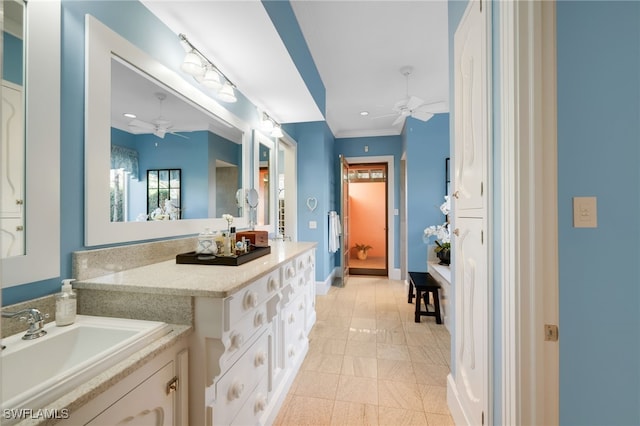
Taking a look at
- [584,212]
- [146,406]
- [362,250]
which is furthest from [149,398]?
[362,250]

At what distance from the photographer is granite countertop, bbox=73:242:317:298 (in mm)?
1071

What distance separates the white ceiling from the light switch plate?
165cm

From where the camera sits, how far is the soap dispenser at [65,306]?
101 cm

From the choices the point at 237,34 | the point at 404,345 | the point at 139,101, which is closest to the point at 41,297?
the point at 139,101

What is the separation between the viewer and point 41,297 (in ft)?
3.40

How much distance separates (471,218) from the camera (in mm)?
1422

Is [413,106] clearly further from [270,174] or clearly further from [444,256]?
[444,256]

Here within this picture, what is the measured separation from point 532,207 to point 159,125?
1788 millimetres

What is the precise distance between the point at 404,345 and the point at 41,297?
247cm

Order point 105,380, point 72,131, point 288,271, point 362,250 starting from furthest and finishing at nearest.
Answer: point 362,250 < point 288,271 < point 72,131 < point 105,380

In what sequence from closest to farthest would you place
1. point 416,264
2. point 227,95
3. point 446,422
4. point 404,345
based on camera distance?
point 446,422 < point 227,95 < point 404,345 < point 416,264

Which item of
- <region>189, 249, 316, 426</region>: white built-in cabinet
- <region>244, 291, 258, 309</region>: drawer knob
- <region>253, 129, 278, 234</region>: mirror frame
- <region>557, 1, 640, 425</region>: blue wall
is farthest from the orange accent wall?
<region>557, 1, 640, 425</region>: blue wall

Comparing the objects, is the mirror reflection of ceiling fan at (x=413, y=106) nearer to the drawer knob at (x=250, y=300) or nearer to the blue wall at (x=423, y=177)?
the blue wall at (x=423, y=177)

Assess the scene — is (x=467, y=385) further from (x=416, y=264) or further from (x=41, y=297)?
(x=416, y=264)
